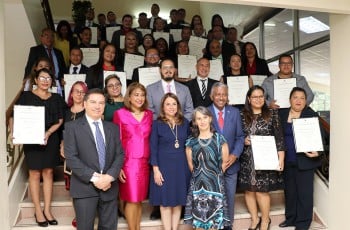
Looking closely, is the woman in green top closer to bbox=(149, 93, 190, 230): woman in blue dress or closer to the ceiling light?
bbox=(149, 93, 190, 230): woman in blue dress

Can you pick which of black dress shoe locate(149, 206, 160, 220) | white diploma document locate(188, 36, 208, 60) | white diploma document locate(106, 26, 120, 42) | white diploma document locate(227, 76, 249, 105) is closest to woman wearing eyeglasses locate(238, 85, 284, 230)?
white diploma document locate(227, 76, 249, 105)

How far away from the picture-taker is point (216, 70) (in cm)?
518

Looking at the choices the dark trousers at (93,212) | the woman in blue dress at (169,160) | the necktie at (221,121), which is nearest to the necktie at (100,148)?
the dark trousers at (93,212)

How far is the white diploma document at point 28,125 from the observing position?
3.69m

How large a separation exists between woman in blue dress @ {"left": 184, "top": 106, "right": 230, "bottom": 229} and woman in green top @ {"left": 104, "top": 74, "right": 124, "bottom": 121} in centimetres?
87

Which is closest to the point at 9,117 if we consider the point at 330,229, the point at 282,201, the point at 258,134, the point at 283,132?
the point at 258,134

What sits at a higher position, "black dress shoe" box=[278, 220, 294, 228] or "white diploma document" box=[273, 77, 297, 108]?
"white diploma document" box=[273, 77, 297, 108]

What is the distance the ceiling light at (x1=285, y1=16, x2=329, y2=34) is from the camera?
6.60 meters

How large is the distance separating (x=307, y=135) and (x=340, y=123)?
393mm

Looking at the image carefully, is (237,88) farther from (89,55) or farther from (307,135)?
(89,55)

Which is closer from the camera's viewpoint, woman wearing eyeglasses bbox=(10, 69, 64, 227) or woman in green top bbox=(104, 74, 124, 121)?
woman wearing eyeglasses bbox=(10, 69, 64, 227)

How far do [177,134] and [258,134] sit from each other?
2.76 ft

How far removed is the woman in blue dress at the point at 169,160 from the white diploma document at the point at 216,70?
56.7 inches

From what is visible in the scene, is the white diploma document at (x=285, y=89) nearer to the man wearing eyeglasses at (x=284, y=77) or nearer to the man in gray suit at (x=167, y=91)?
the man wearing eyeglasses at (x=284, y=77)
